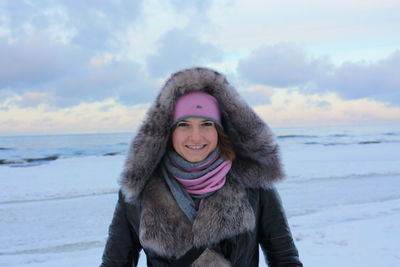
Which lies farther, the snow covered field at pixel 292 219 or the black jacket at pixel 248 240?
the snow covered field at pixel 292 219

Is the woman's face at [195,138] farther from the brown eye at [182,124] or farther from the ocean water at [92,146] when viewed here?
the ocean water at [92,146]

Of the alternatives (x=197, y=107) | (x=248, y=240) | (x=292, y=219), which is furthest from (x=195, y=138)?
(x=292, y=219)

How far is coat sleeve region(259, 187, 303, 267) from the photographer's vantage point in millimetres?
1538

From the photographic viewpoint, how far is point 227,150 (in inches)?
64.1

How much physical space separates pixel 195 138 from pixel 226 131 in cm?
22

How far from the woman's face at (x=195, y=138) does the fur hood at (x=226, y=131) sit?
0.09 meters

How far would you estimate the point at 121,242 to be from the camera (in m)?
1.58

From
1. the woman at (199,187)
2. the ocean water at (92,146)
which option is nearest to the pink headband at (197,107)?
the woman at (199,187)

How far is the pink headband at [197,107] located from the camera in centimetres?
152

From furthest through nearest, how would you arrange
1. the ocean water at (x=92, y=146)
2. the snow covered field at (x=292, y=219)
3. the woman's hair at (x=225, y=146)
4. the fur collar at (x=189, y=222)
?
the ocean water at (x=92, y=146) < the snow covered field at (x=292, y=219) < the woman's hair at (x=225, y=146) < the fur collar at (x=189, y=222)

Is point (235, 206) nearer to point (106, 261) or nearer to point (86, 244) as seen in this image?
point (106, 261)

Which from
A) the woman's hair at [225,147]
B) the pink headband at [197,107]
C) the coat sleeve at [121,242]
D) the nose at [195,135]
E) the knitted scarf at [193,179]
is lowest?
the coat sleeve at [121,242]

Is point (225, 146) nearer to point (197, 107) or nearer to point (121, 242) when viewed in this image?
point (197, 107)

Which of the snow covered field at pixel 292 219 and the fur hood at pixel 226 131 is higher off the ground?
the fur hood at pixel 226 131
